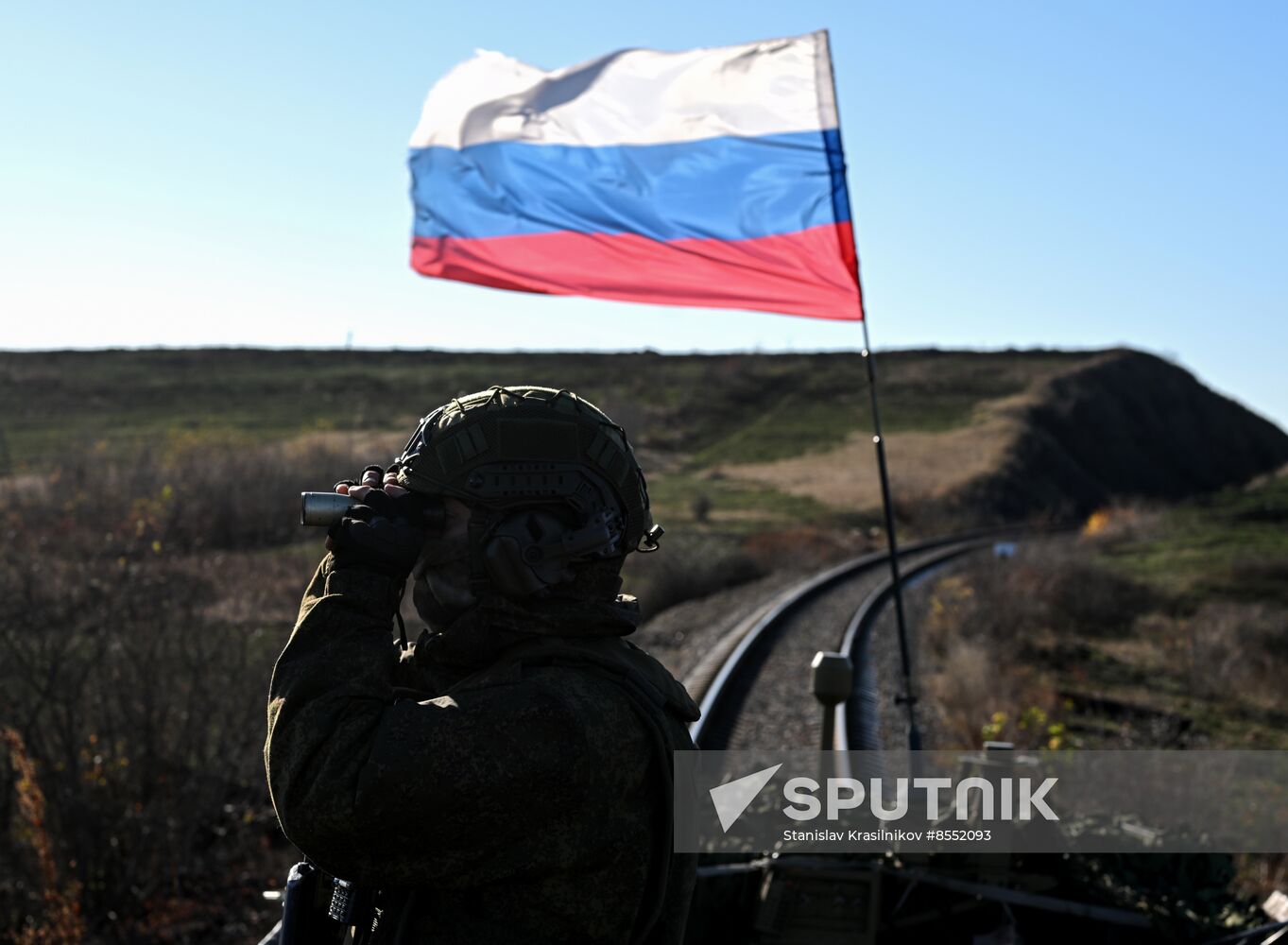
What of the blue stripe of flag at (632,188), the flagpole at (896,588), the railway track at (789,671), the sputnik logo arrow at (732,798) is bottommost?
the railway track at (789,671)

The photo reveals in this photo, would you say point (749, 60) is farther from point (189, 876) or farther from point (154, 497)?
point (154, 497)

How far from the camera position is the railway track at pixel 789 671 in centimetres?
1205

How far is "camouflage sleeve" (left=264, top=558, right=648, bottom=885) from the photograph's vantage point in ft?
7.89

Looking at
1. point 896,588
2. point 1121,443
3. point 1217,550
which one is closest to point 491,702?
point 896,588

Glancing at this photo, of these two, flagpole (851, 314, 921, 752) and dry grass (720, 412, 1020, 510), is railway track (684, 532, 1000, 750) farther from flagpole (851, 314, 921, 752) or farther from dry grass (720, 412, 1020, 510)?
dry grass (720, 412, 1020, 510)

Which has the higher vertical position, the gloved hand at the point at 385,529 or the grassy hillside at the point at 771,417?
the grassy hillside at the point at 771,417

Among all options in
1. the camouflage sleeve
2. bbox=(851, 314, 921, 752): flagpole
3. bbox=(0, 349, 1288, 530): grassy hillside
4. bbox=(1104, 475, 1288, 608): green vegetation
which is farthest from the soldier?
bbox=(0, 349, 1288, 530): grassy hillside

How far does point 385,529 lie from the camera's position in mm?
2639

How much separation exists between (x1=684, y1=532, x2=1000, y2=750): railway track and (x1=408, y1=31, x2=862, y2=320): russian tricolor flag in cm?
290

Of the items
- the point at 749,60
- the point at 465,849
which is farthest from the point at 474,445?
the point at 749,60

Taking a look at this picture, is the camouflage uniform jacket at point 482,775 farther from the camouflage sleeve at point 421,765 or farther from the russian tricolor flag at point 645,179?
the russian tricolor flag at point 645,179

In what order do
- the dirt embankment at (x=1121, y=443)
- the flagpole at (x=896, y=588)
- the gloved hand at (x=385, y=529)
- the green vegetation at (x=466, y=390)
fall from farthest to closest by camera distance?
the green vegetation at (x=466, y=390) < the dirt embankment at (x=1121, y=443) < the flagpole at (x=896, y=588) < the gloved hand at (x=385, y=529)

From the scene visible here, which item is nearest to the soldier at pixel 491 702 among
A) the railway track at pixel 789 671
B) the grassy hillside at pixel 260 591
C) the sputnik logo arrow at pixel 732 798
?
the sputnik logo arrow at pixel 732 798

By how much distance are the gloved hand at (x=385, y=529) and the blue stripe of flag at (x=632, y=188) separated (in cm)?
569
